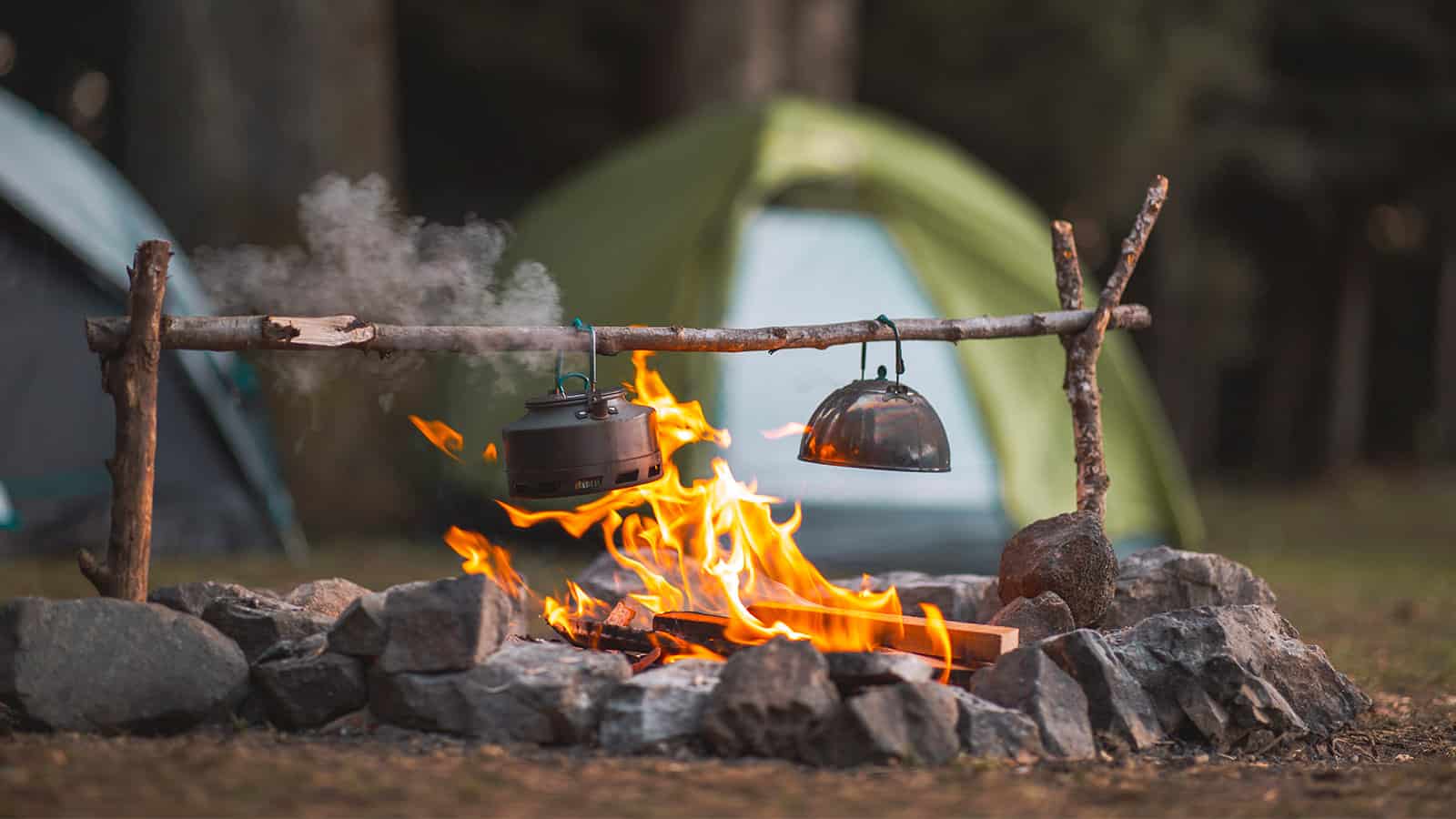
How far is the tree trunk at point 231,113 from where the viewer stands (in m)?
9.53

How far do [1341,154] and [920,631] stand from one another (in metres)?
16.1

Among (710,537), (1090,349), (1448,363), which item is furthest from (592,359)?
(1448,363)

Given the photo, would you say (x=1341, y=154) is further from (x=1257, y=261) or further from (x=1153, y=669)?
(x=1153, y=669)

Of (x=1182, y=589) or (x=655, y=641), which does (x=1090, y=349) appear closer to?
(x=1182, y=589)

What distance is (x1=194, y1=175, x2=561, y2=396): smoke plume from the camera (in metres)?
5.02

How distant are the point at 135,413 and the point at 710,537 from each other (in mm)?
1624

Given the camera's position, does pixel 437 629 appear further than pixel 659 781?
Yes

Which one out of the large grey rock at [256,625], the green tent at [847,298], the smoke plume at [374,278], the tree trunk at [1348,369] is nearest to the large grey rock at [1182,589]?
the smoke plume at [374,278]

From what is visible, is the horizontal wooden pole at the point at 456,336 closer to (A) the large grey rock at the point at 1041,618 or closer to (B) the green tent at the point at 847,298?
(A) the large grey rock at the point at 1041,618

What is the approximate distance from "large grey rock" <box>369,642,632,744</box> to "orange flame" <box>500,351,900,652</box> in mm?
647

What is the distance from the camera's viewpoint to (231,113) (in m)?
9.60

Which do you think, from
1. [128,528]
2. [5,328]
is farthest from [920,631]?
[5,328]

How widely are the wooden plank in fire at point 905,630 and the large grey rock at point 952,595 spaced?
0.57m

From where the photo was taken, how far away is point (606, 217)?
8938 mm
